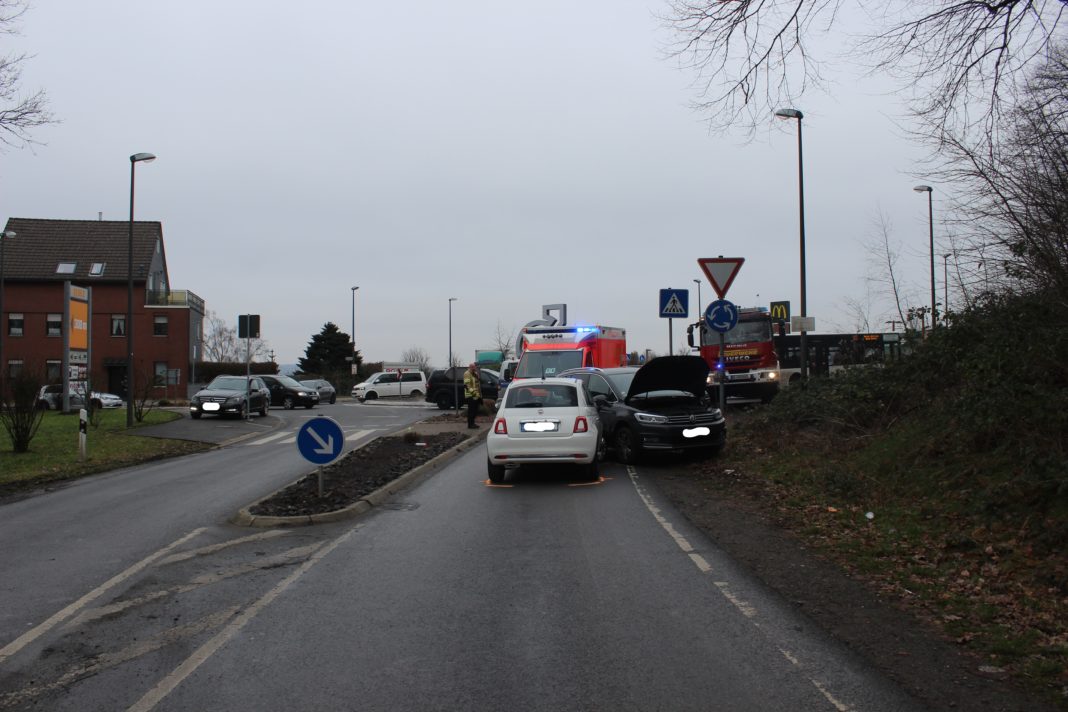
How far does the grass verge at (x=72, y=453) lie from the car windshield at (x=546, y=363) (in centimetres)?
838

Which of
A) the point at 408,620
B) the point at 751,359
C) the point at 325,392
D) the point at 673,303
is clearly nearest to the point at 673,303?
the point at 673,303

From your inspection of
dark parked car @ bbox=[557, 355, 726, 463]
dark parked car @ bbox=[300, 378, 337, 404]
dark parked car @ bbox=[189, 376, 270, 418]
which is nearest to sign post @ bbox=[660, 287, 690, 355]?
dark parked car @ bbox=[557, 355, 726, 463]

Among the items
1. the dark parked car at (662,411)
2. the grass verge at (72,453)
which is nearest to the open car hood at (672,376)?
the dark parked car at (662,411)

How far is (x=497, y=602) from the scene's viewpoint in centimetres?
641

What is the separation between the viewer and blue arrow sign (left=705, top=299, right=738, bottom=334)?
14.5m

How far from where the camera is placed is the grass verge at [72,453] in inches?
609

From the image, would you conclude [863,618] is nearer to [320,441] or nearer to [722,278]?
[320,441]

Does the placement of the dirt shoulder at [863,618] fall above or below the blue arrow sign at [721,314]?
below

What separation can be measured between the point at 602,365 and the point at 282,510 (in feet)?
47.9

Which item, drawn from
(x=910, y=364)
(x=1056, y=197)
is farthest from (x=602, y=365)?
(x=1056, y=197)

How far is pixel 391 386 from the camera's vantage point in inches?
2007

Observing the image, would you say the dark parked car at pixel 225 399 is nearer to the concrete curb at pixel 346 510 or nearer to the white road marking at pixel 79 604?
the concrete curb at pixel 346 510

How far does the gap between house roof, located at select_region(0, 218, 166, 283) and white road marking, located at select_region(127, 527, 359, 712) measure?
2301 inches

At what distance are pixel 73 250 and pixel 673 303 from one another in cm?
5463
